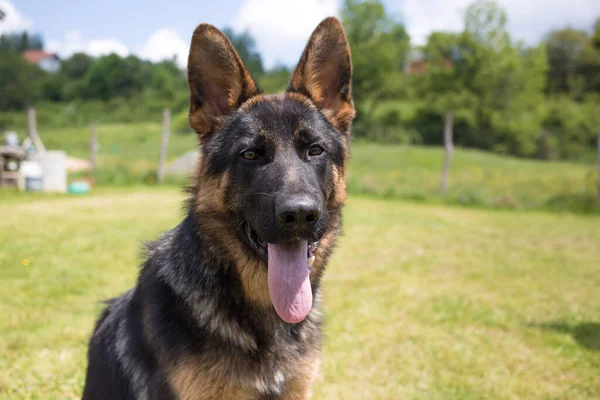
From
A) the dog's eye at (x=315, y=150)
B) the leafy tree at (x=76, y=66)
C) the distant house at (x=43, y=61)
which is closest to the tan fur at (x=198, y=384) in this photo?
the dog's eye at (x=315, y=150)

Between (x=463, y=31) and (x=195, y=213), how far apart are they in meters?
54.1

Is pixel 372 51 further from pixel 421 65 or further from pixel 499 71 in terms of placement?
pixel 499 71

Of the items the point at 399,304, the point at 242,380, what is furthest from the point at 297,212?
the point at 399,304

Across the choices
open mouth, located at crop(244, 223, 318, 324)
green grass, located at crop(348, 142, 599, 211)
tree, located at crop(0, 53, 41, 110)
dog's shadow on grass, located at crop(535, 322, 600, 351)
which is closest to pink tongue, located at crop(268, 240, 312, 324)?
open mouth, located at crop(244, 223, 318, 324)

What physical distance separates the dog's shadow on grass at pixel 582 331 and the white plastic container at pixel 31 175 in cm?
1482

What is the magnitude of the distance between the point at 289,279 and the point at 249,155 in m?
0.77

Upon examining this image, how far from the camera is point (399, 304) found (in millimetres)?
6328

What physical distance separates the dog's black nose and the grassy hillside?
47.2 feet

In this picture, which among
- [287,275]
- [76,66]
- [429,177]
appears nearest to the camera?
[287,275]

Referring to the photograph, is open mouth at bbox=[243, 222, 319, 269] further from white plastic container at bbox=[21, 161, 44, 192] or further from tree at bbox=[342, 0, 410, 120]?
tree at bbox=[342, 0, 410, 120]

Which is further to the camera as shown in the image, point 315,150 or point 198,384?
point 315,150

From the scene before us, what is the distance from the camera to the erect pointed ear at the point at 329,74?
9.75 ft

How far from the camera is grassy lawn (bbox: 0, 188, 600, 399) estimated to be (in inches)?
168

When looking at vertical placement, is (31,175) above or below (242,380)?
above
